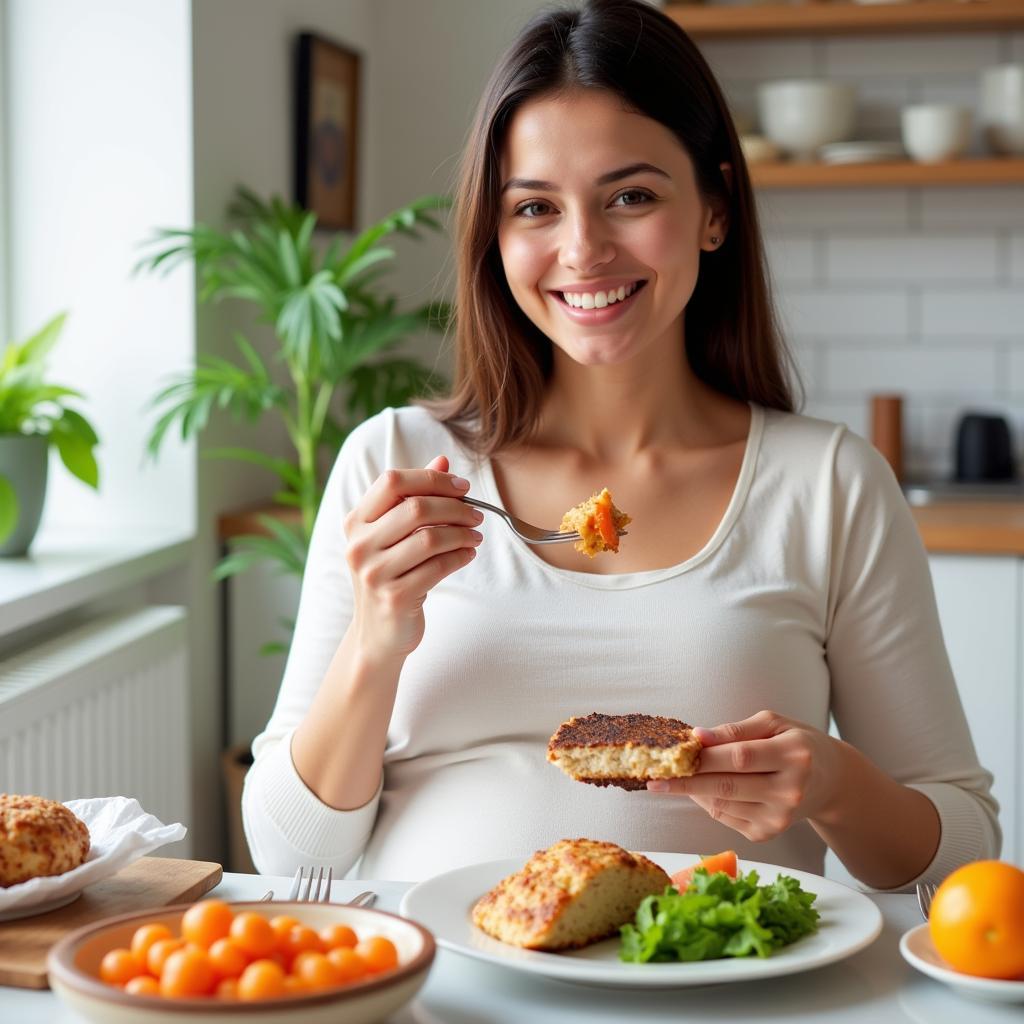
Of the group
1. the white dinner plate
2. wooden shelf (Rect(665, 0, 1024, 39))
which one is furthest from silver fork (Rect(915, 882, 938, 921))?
wooden shelf (Rect(665, 0, 1024, 39))

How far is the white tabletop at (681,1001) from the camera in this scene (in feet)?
3.06

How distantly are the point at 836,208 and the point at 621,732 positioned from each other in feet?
8.33

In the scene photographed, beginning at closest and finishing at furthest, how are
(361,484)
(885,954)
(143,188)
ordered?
(885,954) → (361,484) → (143,188)

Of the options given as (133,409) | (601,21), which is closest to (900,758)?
(601,21)

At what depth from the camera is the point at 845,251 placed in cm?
347

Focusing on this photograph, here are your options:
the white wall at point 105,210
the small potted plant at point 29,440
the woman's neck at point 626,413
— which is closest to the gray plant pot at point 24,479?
the small potted plant at point 29,440

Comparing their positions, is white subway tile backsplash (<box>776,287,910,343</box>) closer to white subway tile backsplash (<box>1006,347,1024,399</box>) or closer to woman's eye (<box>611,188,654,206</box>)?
white subway tile backsplash (<box>1006,347,1024,399</box>)

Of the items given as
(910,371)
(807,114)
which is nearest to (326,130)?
(807,114)

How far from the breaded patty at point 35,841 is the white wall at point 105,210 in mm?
1637

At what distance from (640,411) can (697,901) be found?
824mm

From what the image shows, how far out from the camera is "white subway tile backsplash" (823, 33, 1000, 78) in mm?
3371

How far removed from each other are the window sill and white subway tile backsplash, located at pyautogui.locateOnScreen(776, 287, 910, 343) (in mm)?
1618

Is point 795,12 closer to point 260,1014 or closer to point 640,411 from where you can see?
point 640,411

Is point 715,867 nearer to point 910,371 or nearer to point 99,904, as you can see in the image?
point 99,904
